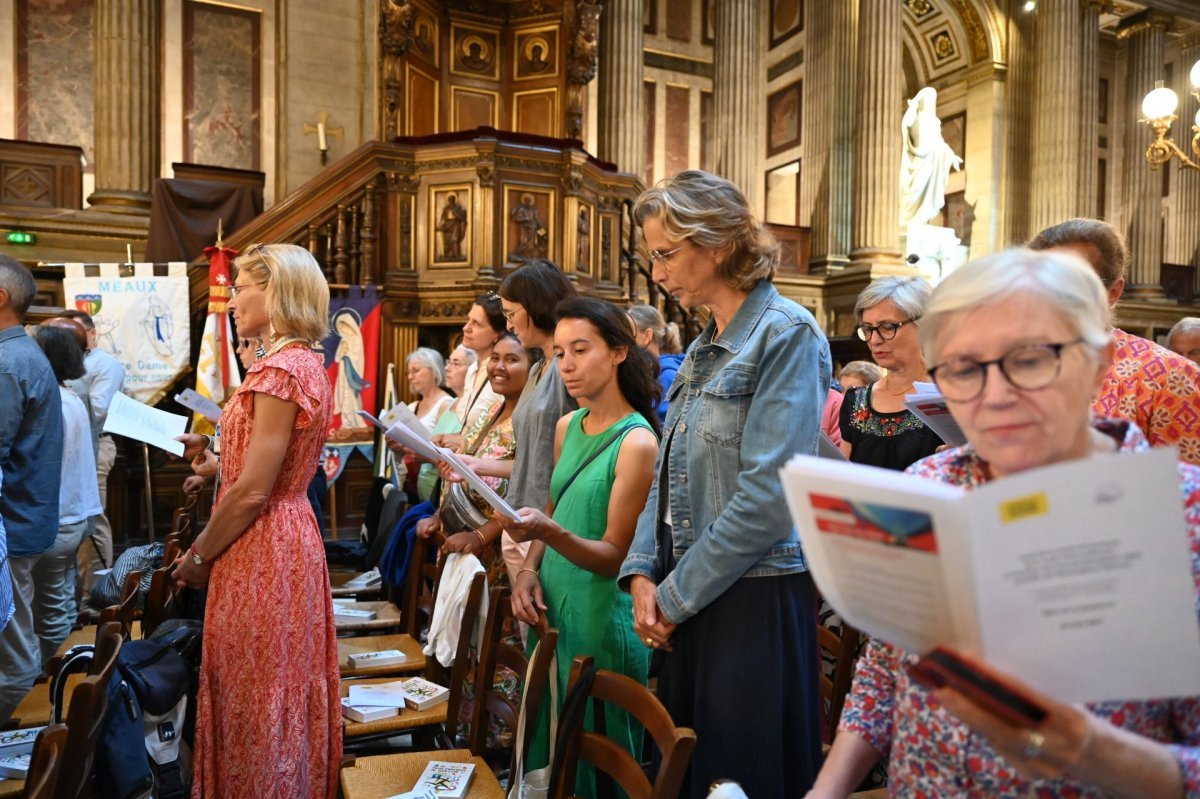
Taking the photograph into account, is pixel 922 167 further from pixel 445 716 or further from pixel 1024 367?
pixel 1024 367

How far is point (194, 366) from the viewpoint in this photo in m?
6.61

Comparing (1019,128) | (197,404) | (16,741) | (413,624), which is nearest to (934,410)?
(413,624)

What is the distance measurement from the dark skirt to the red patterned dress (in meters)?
1.09

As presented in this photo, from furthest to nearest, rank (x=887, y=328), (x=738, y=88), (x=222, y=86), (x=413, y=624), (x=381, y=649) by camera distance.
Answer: (x=738, y=88) < (x=222, y=86) < (x=413, y=624) < (x=381, y=649) < (x=887, y=328)

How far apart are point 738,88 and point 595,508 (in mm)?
10895

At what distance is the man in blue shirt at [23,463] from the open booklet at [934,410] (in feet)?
9.14

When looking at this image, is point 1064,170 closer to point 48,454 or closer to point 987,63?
point 987,63

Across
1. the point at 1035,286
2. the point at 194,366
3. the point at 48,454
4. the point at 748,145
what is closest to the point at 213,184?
the point at 194,366

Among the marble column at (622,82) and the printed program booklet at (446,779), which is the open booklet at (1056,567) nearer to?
the printed program booklet at (446,779)

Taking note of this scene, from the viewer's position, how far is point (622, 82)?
10719 mm

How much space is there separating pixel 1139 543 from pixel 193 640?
218 cm

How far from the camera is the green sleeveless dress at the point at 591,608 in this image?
213cm

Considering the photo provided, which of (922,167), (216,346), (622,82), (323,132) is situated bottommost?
(216,346)

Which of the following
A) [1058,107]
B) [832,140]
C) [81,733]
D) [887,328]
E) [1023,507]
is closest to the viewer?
[1023,507]
